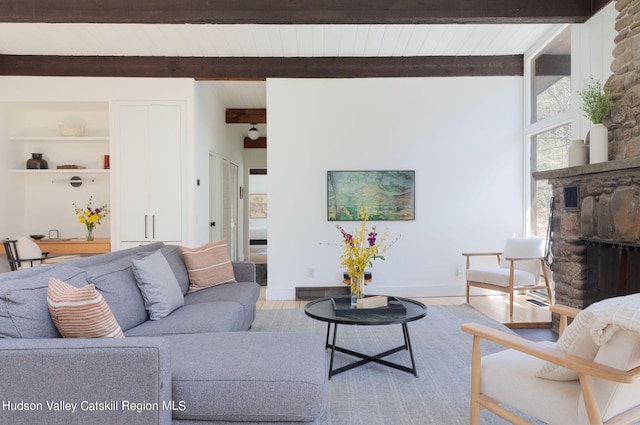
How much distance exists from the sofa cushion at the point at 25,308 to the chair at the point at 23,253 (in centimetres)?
315

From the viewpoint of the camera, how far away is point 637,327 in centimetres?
127

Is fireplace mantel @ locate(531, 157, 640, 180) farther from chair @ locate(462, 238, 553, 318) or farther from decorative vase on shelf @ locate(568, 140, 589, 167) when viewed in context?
chair @ locate(462, 238, 553, 318)

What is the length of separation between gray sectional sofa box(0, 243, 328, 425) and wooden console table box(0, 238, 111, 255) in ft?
10.8

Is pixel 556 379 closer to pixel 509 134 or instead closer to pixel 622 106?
pixel 622 106

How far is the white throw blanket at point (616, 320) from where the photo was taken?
1285 mm

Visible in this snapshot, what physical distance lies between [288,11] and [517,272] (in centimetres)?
343

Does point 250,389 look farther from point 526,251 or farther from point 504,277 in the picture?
point 526,251

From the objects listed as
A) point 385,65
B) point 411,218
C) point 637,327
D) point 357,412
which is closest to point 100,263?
point 357,412

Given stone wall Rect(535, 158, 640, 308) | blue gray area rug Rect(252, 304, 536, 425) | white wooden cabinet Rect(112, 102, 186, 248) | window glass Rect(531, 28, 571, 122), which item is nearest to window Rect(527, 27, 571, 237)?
window glass Rect(531, 28, 571, 122)

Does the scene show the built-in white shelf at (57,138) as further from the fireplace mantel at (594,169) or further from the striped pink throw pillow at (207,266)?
the fireplace mantel at (594,169)

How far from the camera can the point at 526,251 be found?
444 centimetres

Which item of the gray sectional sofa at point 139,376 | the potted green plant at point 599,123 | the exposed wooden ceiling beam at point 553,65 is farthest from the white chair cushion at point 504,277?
the gray sectional sofa at point 139,376

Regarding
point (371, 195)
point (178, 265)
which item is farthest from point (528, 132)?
point (178, 265)

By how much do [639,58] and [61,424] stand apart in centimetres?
420
